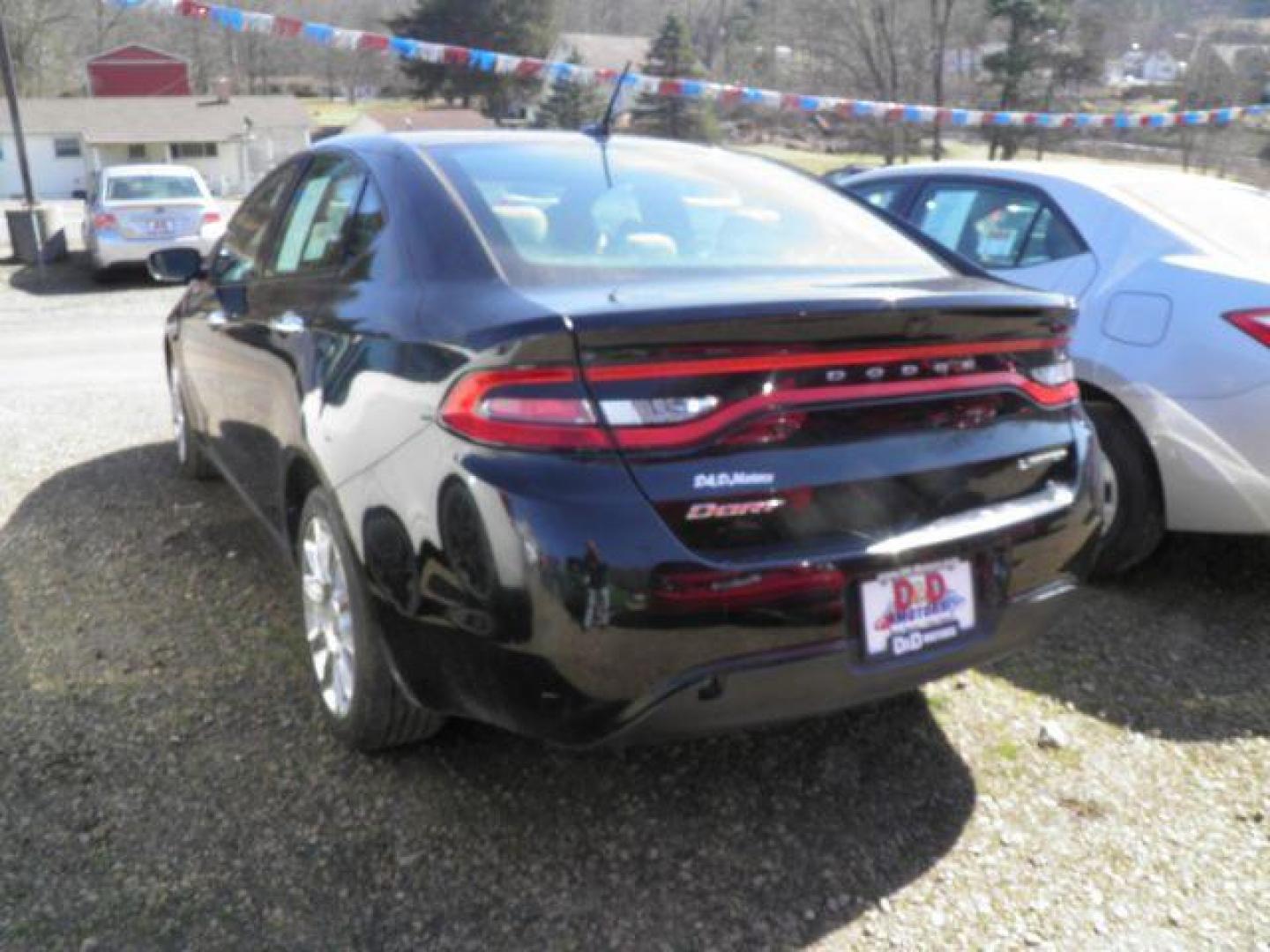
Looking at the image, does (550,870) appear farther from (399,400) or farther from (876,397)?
(876,397)

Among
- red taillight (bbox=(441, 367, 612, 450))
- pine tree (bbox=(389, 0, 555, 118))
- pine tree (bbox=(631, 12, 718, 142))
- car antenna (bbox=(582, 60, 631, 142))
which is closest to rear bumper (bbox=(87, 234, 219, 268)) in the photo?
car antenna (bbox=(582, 60, 631, 142))

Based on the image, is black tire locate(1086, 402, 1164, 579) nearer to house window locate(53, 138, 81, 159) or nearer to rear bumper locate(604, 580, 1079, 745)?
rear bumper locate(604, 580, 1079, 745)

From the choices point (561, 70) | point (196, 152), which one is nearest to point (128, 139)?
point (196, 152)

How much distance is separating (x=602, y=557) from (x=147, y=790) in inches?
58.5

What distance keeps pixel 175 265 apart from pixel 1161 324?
146 inches

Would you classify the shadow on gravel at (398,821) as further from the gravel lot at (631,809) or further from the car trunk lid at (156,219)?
the car trunk lid at (156,219)

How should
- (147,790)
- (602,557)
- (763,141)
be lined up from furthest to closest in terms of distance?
(763,141), (147,790), (602,557)

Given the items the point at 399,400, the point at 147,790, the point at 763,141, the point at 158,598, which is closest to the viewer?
the point at 399,400

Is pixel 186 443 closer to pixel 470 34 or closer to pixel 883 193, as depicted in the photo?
pixel 883 193

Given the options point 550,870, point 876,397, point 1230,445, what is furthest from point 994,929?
point 1230,445

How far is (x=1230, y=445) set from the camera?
3.51 metres

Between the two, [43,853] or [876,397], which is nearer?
[876,397]

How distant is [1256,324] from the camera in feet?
11.2

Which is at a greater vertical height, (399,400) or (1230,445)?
(399,400)
